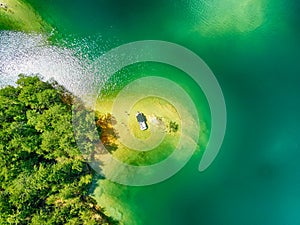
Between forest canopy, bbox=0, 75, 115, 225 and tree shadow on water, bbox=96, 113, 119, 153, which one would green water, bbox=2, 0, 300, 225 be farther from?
forest canopy, bbox=0, 75, 115, 225

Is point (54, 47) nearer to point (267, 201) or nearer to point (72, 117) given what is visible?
point (72, 117)

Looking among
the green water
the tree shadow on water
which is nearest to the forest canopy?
the tree shadow on water

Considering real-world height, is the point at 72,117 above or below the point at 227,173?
below

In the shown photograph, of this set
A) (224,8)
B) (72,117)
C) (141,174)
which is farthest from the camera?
(224,8)

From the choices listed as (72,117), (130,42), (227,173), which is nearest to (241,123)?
(227,173)

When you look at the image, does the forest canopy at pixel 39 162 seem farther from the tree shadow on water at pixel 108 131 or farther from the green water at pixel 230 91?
the green water at pixel 230 91

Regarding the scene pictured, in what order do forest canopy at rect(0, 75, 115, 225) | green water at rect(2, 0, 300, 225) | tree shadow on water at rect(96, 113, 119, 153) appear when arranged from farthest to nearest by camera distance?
tree shadow on water at rect(96, 113, 119, 153) < green water at rect(2, 0, 300, 225) < forest canopy at rect(0, 75, 115, 225)

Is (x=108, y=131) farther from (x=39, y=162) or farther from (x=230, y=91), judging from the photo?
(x=230, y=91)
